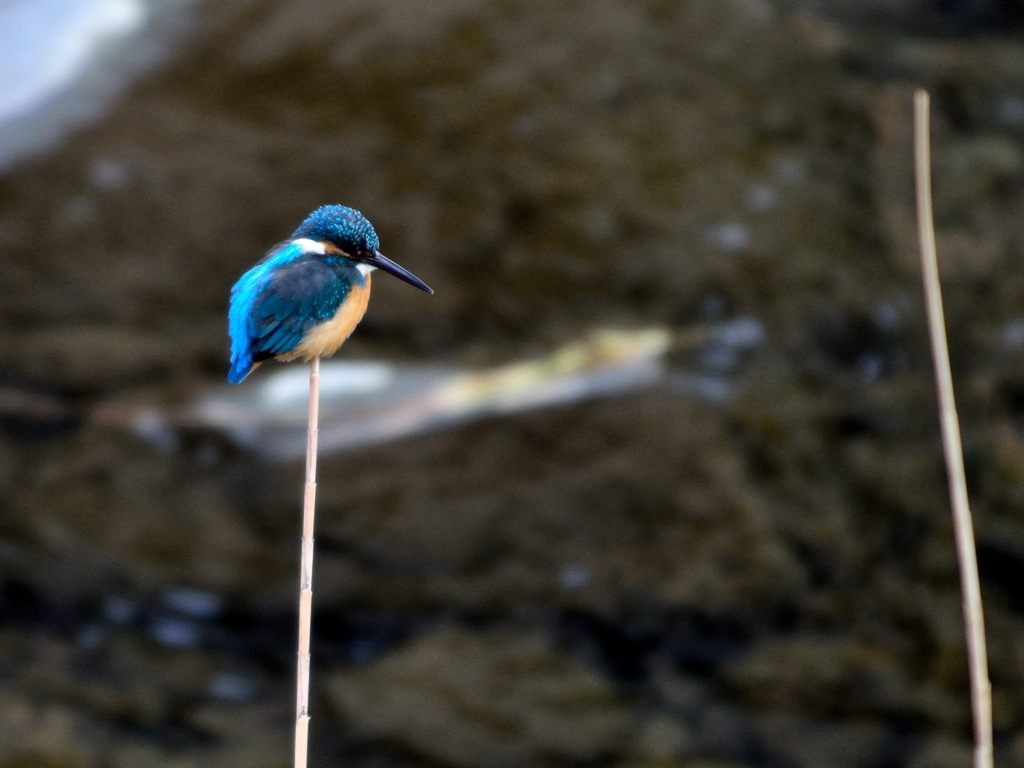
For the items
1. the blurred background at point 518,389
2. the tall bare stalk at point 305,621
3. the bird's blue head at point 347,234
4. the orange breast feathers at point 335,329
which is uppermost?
the blurred background at point 518,389

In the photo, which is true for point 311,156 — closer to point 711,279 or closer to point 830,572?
point 711,279

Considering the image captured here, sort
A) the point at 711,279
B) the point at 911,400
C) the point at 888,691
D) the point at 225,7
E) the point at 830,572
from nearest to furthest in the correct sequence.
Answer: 1. the point at 888,691
2. the point at 830,572
3. the point at 911,400
4. the point at 711,279
5. the point at 225,7

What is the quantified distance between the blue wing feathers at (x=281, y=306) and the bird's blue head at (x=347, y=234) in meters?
0.04

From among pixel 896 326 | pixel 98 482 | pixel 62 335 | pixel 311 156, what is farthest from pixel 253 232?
pixel 896 326

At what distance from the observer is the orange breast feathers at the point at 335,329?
2.12 meters

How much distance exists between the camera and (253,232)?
511 cm

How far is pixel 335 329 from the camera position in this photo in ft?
6.99

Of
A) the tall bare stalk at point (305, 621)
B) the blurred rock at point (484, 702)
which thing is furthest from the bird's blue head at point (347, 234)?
the blurred rock at point (484, 702)

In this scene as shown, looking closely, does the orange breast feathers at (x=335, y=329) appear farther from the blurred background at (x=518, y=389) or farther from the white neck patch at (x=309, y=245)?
the blurred background at (x=518, y=389)

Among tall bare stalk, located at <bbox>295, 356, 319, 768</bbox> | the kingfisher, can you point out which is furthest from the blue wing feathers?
tall bare stalk, located at <bbox>295, 356, 319, 768</bbox>

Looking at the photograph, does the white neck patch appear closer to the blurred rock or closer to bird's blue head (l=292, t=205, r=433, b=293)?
bird's blue head (l=292, t=205, r=433, b=293)

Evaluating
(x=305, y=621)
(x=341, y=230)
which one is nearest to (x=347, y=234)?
(x=341, y=230)

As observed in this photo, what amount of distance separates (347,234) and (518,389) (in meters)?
2.54

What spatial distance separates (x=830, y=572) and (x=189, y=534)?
6.74 ft
